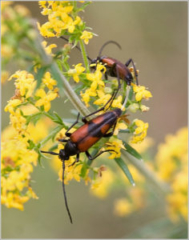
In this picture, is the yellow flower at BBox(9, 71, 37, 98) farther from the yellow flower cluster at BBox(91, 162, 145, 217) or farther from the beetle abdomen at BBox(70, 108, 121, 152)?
the yellow flower cluster at BBox(91, 162, 145, 217)

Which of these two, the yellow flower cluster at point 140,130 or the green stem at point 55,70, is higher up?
the green stem at point 55,70

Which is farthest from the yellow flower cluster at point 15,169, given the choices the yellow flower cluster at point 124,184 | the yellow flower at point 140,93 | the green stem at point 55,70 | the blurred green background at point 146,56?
the blurred green background at point 146,56

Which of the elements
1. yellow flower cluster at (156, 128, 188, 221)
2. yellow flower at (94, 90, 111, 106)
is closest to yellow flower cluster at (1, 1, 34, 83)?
yellow flower at (94, 90, 111, 106)

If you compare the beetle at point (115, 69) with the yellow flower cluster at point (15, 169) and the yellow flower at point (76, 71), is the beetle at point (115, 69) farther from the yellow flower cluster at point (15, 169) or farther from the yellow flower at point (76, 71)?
the yellow flower cluster at point (15, 169)

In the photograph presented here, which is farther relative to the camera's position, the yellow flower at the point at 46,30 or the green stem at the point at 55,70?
the yellow flower at the point at 46,30

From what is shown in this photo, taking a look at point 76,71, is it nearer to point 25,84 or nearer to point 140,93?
point 25,84

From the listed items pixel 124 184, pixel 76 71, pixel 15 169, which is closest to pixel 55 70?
pixel 76 71

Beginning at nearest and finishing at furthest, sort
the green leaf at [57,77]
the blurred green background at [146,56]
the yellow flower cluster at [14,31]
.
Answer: the yellow flower cluster at [14,31] < the green leaf at [57,77] < the blurred green background at [146,56]

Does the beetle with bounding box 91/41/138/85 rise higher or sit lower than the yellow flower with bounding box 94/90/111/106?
higher

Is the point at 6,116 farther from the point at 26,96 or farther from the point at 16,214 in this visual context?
the point at 26,96
